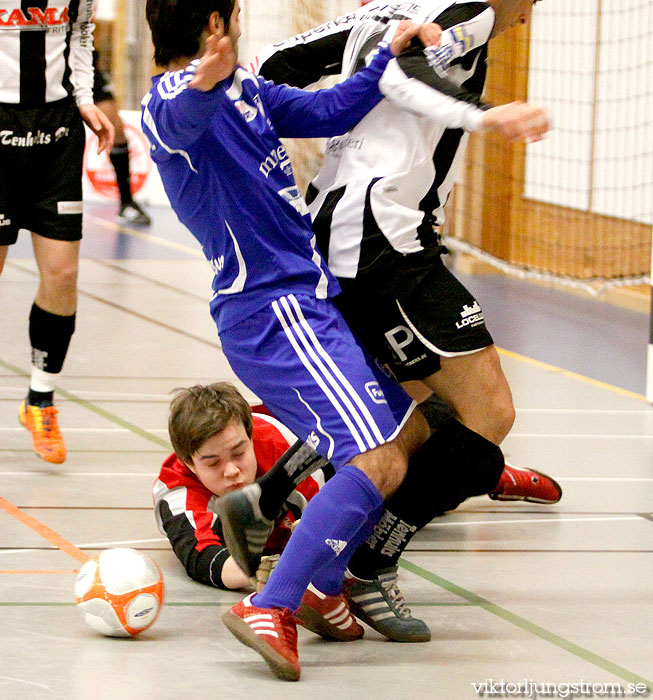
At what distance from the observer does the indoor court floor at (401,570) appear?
2.68 meters

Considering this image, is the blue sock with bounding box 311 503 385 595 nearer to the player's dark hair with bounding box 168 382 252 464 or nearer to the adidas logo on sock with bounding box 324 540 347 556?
the adidas logo on sock with bounding box 324 540 347 556

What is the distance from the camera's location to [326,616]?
9.57 ft

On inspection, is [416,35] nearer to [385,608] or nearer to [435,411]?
[435,411]

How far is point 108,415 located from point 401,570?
213 centimetres

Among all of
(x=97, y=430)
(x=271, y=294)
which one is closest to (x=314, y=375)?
(x=271, y=294)

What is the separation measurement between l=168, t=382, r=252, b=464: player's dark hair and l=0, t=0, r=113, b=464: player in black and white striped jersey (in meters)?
1.08

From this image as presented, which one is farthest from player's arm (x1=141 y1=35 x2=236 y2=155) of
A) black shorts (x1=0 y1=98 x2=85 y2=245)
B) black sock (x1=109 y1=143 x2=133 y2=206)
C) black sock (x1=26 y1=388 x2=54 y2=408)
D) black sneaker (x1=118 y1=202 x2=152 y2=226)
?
black sneaker (x1=118 y1=202 x2=152 y2=226)

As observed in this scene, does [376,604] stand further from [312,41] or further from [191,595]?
[312,41]

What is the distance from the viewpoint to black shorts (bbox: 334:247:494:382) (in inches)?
126

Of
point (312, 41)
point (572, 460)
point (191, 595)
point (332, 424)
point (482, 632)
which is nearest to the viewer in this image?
point (332, 424)

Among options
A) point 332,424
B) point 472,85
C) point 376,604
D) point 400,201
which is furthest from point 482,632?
point 472,85

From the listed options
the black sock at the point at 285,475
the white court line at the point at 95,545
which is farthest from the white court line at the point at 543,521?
the white court line at the point at 95,545

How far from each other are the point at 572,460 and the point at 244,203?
236 centimetres

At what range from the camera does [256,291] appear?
Answer: 2.90 meters
